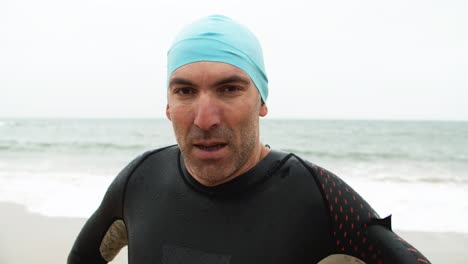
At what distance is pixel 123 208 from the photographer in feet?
6.18

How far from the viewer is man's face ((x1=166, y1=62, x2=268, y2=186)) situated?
1.52m

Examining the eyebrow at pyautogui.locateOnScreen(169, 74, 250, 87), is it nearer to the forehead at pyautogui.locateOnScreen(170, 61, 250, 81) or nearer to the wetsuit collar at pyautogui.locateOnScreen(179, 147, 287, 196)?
the forehead at pyautogui.locateOnScreen(170, 61, 250, 81)

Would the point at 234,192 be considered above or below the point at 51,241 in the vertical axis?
above

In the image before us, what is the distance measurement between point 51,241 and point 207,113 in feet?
15.9

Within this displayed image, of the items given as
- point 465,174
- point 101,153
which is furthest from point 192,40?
point 101,153

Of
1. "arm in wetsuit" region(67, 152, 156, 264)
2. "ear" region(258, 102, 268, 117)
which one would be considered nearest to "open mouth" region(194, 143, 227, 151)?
"ear" region(258, 102, 268, 117)

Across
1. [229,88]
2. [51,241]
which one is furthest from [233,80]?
[51,241]

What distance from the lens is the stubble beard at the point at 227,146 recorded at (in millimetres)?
1531

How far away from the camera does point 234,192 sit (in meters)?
1.64

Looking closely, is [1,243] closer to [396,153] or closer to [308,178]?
[308,178]

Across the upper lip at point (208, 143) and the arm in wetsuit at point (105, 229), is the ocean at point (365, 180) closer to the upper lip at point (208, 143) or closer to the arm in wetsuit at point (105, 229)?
the arm in wetsuit at point (105, 229)

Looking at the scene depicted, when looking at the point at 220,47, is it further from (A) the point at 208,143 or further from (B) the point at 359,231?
(B) the point at 359,231

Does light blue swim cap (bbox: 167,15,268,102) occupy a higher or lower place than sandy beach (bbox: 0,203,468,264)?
higher

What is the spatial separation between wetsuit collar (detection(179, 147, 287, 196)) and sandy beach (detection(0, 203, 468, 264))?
332 centimetres
